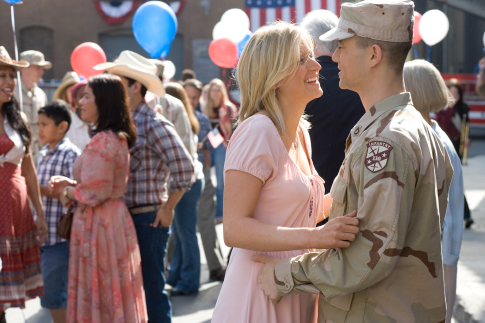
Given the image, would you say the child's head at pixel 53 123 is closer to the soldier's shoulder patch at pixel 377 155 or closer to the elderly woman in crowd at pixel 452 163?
the elderly woman in crowd at pixel 452 163

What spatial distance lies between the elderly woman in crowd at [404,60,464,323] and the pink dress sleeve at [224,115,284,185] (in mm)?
1557

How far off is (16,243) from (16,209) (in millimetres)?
244

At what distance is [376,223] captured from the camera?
171 cm

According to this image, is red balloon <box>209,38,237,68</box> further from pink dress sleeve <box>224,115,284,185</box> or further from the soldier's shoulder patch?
the soldier's shoulder patch

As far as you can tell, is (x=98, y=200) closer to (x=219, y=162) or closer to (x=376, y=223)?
(x=376, y=223)

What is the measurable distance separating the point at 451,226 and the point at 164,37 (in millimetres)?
4443

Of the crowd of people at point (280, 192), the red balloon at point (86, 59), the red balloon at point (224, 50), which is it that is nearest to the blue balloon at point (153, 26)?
the red balloon at point (86, 59)

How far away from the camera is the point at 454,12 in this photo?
1980 cm

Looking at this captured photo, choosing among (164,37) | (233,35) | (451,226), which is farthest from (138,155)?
(233,35)

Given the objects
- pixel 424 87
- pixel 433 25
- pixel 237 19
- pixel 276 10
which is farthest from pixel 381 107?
pixel 276 10

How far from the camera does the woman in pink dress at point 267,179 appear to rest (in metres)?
2.03

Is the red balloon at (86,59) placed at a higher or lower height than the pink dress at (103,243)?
higher

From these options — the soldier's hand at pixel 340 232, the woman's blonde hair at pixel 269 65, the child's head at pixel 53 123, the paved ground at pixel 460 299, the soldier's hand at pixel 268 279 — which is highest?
the woman's blonde hair at pixel 269 65

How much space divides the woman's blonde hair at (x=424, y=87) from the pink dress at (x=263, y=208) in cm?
156
